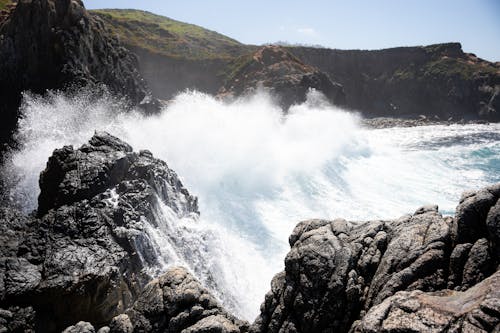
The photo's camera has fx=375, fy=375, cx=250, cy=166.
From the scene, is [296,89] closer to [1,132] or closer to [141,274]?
[1,132]

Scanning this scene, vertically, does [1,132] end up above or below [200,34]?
below

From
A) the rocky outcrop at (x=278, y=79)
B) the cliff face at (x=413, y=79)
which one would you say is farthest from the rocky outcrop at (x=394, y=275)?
the cliff face at (x=413, y=79)

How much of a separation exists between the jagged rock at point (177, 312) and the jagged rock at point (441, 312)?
490cm

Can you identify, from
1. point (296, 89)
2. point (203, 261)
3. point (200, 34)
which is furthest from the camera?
point (200, 34)

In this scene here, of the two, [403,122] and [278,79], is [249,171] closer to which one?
[278,79]

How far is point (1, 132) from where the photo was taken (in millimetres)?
31078

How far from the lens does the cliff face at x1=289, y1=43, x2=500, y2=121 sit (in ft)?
346

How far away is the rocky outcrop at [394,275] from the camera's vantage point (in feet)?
26.3

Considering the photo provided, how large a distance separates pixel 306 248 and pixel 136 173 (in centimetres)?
1371

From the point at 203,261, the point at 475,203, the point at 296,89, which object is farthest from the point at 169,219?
the point at 296,89

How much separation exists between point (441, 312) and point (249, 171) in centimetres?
3273

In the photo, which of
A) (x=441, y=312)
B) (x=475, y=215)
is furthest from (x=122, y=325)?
(x=475, y=215)

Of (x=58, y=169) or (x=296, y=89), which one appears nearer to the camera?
(x=58, y=169)

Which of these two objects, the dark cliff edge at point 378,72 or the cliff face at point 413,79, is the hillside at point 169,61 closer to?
the dark cliff edge at point 378,72
